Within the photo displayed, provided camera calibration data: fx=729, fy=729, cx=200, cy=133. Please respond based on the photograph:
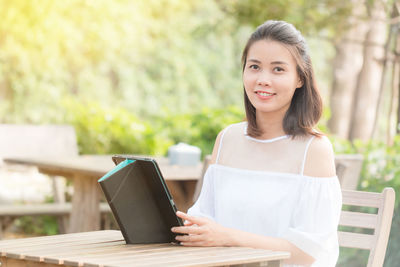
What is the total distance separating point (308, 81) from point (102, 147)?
4733 millimetres

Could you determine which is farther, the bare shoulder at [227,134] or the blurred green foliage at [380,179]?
the blurred green foliage at [380,179]

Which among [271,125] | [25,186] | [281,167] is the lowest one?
[25,186]

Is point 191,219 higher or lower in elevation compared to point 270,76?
lower

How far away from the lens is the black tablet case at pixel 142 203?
210cm

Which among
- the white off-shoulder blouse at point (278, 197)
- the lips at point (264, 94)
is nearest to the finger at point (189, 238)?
the white off-shoulder blouse at point (278, 197)

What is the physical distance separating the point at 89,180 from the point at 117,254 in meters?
3.12

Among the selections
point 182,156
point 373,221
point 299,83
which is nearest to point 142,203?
point 299,83

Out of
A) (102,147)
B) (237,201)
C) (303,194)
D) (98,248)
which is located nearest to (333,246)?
(303,194)

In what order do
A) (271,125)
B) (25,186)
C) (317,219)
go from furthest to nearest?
1. (25,186)
2. (271,125)
3. (317,219)

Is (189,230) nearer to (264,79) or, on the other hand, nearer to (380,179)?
(264,79)

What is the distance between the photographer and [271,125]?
8.21ft

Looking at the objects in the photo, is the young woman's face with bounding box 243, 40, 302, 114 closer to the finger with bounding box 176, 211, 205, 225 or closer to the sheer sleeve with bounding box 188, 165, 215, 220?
the sheer sleeve with bounding box 188, 165, 215, 220

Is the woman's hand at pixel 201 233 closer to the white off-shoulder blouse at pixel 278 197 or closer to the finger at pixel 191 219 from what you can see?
the finger at pixel 191 219

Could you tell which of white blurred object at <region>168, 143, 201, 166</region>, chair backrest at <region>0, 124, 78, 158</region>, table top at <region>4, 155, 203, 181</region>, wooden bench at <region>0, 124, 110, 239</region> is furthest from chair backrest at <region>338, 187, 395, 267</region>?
chair backrest at <region>0, 124, 78, 158</region>
